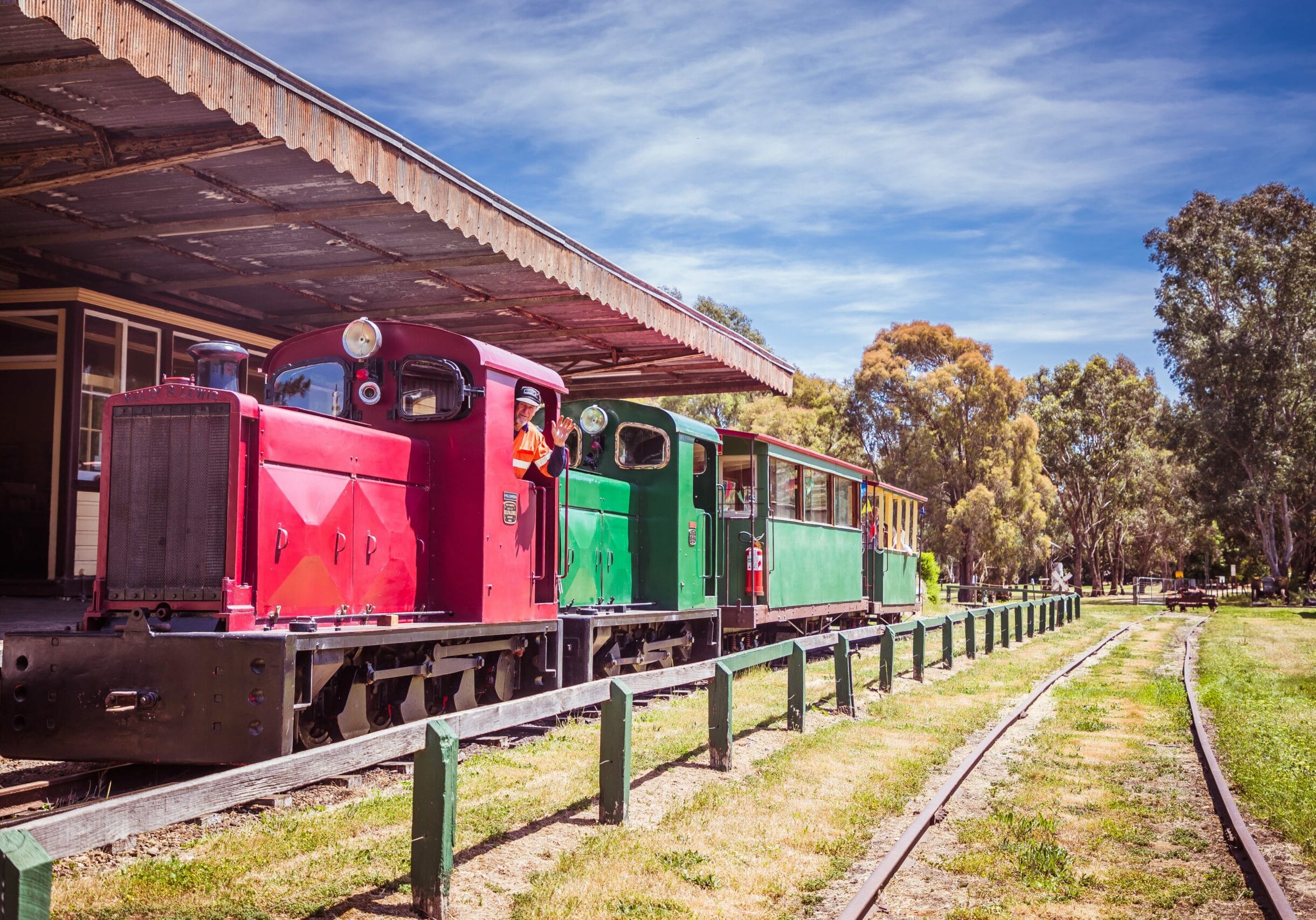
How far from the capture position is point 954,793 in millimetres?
7797

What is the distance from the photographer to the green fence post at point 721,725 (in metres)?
8.24

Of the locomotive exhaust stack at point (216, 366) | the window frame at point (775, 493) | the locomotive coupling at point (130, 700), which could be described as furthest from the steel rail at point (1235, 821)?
the locomotive exhaust stack at point (216, 366)

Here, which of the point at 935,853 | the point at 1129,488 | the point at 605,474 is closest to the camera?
the point at 935,853

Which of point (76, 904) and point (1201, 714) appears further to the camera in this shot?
point (1201, 714)

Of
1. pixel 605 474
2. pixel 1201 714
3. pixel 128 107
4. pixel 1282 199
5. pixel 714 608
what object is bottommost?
pixel 1201 714

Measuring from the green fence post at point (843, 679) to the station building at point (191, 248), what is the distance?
16.3 feet

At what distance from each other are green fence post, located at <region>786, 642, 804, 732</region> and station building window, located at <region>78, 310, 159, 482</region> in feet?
26.8

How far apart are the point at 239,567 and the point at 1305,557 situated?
61.0 metres

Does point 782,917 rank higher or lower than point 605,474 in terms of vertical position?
lower

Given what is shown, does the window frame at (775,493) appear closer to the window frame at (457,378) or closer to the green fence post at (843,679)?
the green fence post at (843,679)

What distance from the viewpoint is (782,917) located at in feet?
16.3

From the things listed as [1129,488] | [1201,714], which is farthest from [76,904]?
[1129,488]

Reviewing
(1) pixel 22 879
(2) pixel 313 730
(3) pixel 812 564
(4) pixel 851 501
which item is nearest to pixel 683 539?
(3) pixel 812 564

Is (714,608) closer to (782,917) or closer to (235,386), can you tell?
(235,386)
